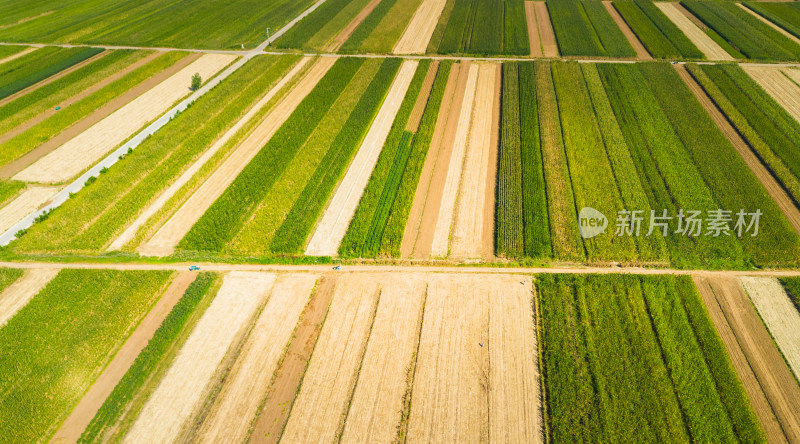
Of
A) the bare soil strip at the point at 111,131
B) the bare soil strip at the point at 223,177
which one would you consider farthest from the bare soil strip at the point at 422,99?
the bare soil strip at the point at 111,131

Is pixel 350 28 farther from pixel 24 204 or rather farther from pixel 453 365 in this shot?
pixel 453 365

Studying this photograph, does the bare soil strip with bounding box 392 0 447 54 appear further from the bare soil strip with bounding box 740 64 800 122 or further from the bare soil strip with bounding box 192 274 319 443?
the bare soil strip with bounding box 740 64 800 122

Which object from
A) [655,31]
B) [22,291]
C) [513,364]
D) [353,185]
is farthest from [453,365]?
[655,31]

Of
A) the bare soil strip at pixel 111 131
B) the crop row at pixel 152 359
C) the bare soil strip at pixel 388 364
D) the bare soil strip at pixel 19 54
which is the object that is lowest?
the bare soil strip at pixel 388 364

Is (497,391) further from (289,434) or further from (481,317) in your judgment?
(289,434)

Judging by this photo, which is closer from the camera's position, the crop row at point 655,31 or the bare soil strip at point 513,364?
the bare soil strip at point 513,364

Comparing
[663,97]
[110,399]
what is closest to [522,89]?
[663,97]

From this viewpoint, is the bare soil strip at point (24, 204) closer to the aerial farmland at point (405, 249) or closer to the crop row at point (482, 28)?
the aerial farmland at point (405, 249)
